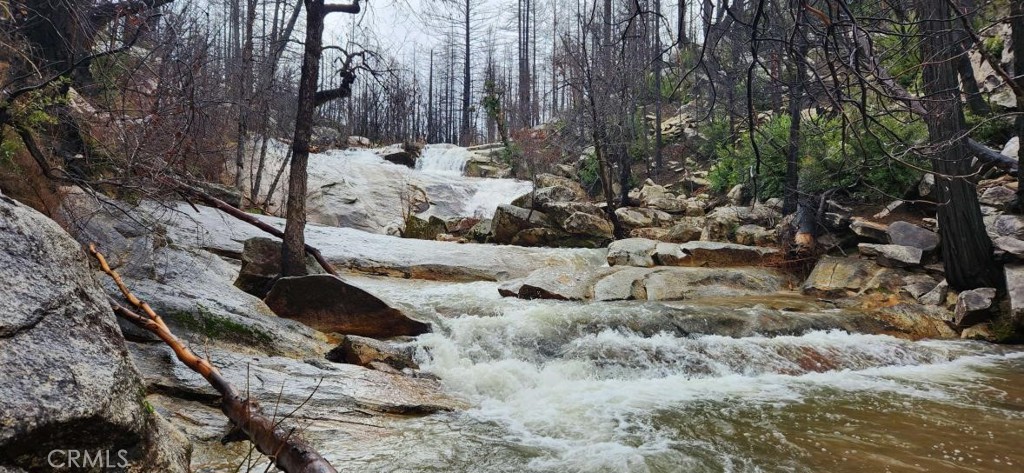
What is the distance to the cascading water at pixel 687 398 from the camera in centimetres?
349

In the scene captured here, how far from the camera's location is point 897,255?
8.66m

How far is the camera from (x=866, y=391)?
5094 millimetres

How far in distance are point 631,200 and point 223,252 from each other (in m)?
12.2

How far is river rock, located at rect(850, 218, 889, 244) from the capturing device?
9.33 m

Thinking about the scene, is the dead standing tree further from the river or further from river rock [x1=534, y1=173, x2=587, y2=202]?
river rock [x1=534, y1=173, x2=587, y2=202]

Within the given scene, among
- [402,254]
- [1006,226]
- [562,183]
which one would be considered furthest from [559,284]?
[562,183]

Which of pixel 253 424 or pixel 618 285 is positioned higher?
pixel 253 424

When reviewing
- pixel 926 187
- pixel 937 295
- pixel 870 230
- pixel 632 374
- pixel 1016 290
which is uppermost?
pixel 926 187

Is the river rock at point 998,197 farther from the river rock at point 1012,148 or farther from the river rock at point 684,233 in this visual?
the river rock at point 684,233

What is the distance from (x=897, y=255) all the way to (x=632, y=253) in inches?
183

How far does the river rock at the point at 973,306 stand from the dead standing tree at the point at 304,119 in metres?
8.92

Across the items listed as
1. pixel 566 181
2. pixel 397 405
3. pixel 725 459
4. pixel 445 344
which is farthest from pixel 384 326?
pixel 566 181

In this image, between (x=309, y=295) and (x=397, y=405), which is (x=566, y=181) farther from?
(x=397, y=405)

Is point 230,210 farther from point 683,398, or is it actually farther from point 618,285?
point 618,285
